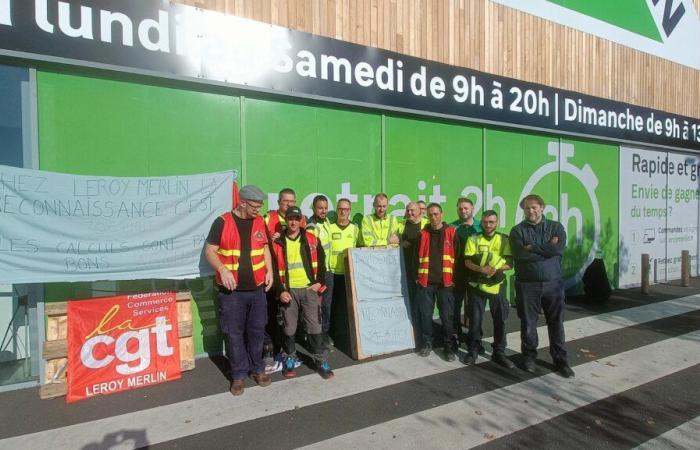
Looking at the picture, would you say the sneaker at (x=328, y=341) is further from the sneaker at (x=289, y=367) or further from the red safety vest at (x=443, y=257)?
the red safety vest at (x=443, y=257)

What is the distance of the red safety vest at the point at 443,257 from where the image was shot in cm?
541

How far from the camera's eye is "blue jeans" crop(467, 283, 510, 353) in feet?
17.1

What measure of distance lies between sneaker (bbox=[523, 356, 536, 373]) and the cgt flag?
13.0ft

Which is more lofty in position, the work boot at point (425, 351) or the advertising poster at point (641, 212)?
the advertising poster at point (641, 212)

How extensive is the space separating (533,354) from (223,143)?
467cm

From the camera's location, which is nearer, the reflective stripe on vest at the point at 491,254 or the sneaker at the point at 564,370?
the sneaker at the point at 564,370

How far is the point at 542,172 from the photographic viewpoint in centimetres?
929

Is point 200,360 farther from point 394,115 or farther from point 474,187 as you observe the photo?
point 474,187

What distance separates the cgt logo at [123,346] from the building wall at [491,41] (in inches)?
158

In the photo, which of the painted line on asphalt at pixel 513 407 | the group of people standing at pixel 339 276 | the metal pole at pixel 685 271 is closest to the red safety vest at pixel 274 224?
the group of people standing at pixel 339 276

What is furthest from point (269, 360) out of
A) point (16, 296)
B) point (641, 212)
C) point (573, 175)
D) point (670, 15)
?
point (670, 15)

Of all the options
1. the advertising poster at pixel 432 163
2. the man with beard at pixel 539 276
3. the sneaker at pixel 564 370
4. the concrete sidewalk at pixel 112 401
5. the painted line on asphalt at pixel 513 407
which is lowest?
the painted line on asphalt at pixel 513 407

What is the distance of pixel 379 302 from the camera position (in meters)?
5.77

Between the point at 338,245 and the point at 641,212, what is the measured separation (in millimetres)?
9225
